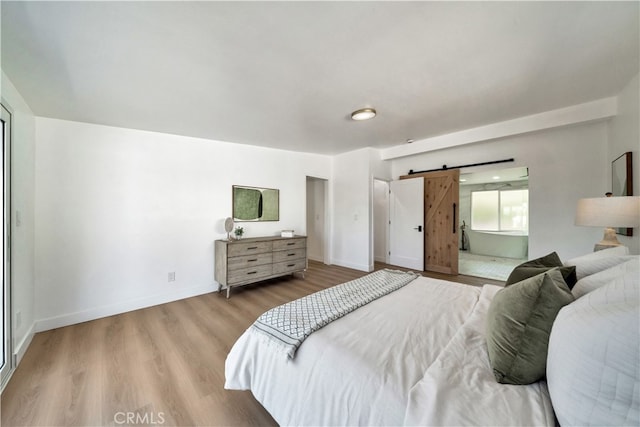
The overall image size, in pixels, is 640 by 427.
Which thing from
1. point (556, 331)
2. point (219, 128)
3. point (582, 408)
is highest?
point (219, 128)

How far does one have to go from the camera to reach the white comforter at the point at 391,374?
77cm

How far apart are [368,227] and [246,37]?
3.59 m

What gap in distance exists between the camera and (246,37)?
1.51 meters

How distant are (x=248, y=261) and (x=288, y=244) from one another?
74cm

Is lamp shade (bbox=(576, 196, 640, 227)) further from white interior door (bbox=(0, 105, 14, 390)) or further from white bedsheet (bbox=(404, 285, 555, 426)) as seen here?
white interior door (bbox=(0, 105, 14, 390))

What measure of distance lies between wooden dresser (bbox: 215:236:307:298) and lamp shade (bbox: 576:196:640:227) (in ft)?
11.3

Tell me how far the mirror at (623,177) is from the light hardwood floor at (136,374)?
146 inches

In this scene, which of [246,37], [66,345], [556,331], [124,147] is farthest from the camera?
[124,147]

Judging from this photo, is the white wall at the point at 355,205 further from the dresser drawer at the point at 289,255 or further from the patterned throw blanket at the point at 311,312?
the patterned throw blanket at the point at 311,312

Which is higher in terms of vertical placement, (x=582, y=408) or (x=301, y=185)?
(x=301, y=185)

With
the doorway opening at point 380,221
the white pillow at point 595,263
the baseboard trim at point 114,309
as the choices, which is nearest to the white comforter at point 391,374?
the white pillow at point 595,263

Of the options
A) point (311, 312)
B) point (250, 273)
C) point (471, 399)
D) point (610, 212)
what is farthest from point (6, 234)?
point (610, 212)

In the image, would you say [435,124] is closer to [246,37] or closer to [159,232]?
[246,37]

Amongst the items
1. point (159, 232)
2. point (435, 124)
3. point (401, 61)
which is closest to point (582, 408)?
point (401, 61)
